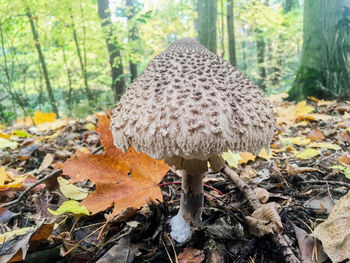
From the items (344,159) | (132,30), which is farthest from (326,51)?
(132,30)

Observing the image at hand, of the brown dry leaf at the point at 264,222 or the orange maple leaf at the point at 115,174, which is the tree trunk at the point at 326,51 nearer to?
the brown dry leaf at the point at 264,222

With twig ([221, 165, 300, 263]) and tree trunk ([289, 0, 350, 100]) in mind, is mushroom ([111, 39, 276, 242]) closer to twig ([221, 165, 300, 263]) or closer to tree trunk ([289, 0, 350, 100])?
twig ([221, 165, 300, 263])

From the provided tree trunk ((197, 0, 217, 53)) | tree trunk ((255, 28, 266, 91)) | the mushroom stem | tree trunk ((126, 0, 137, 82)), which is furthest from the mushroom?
tree trunk ((255, 28, 266, 91))

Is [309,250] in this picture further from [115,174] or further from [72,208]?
[72,208]

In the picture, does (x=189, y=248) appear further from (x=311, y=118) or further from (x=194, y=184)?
(x=311, y=118)

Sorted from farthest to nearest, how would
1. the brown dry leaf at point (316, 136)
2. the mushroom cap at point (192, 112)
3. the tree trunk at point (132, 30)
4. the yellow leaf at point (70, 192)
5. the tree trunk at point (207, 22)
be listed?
the tree trunk at point (132, 30)
the tree trunk at point (207, 22)
the brown dry leaf at point (316, 136)
the yellow leaf at point (70, 192)
the mushroom cap at point (192, 112)

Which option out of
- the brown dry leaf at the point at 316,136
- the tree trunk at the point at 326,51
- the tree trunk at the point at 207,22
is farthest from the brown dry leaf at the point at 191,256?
the tree trunk at the point at 326,51

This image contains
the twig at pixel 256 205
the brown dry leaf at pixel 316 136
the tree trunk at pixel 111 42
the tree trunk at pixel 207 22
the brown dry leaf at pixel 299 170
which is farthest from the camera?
the tree trunk at pixel 111 42
